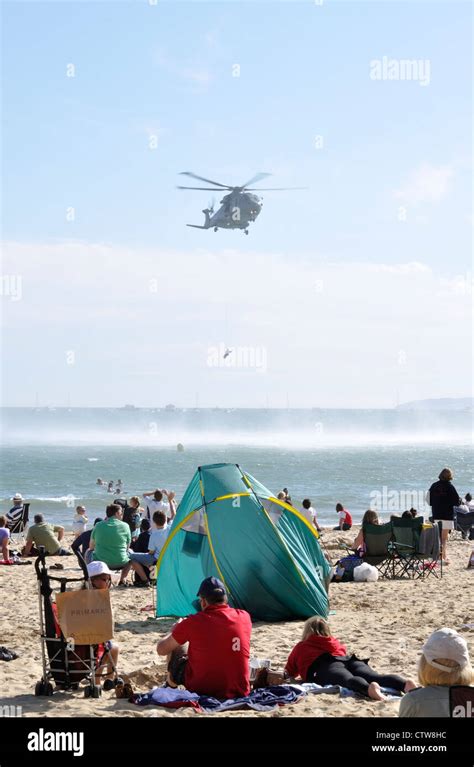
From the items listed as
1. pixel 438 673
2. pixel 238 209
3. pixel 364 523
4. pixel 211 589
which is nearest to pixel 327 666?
pixel 211 589

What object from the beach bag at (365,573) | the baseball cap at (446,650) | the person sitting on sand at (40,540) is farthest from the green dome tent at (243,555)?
the person sitting on sand at (40,540)

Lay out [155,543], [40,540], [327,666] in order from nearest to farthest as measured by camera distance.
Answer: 1. [327,666]
2. [155,543]
3. [40,540]

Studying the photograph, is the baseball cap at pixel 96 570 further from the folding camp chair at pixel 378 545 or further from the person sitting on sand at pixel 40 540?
the person sitting on sand at pixel 40 540

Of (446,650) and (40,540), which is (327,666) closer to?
(446,650)

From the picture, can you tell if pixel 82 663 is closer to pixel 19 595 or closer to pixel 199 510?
pixel 199 510
